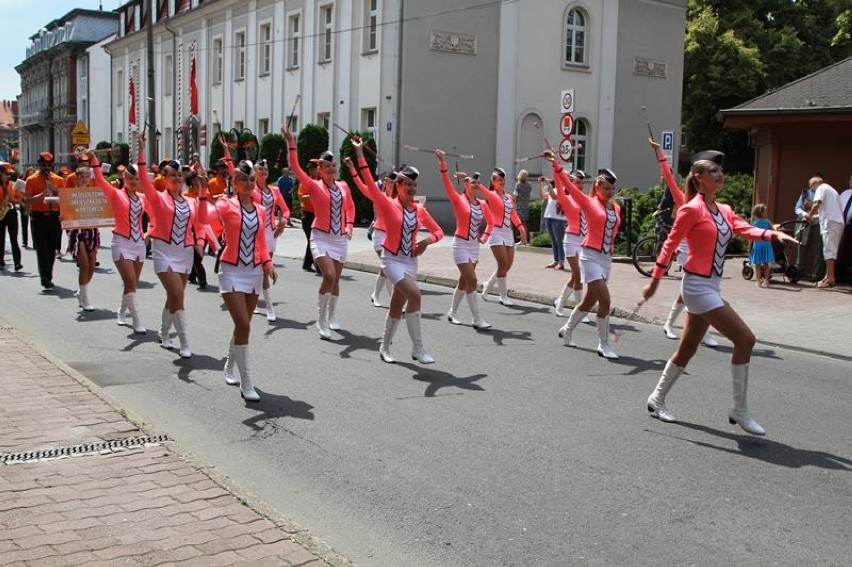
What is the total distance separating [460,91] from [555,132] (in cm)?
422

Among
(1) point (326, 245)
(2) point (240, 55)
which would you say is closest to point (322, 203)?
(1) point (326, 245)

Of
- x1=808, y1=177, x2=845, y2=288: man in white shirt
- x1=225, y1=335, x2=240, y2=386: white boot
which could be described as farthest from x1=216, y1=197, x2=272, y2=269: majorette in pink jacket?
x1=808, y1=177, x2=845, y2=288: man in white shirt

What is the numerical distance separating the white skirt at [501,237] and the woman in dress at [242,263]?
5.54 metres

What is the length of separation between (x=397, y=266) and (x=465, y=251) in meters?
2.79

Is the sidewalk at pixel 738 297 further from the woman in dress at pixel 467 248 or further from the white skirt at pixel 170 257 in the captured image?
the white skirt at pixel 170 257

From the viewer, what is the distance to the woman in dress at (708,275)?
22.6 feet

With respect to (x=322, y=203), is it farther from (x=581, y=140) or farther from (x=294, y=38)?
(x=294, y=38)

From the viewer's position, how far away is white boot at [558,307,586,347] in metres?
10.3

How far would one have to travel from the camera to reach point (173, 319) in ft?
31.7

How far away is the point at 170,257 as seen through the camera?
9.72 meters

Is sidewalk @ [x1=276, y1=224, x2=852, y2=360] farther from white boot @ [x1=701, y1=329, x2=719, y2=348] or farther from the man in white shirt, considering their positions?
white boot @ [x1=701, y1=329, x2=719, y2=348]

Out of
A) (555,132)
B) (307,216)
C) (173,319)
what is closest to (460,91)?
(555,132)

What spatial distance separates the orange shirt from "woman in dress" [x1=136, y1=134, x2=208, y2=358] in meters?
6.02

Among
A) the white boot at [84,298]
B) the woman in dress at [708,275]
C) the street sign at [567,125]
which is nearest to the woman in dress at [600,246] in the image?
the woman in dress at [708,275]
